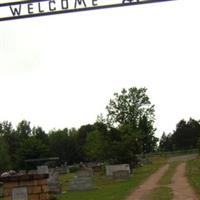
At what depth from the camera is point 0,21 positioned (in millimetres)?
11148

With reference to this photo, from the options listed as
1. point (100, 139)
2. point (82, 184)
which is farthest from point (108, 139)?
point (82, 184)

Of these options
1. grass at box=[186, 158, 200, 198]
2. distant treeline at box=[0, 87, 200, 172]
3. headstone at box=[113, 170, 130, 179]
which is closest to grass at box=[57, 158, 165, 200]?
grass at box=[186, 158, 200, 198]

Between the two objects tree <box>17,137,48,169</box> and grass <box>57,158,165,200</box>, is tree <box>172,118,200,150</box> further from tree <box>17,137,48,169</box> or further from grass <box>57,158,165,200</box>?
grass <box>57,158,165,200</box>

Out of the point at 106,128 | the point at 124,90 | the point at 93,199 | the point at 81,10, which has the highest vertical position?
the point at 124,90

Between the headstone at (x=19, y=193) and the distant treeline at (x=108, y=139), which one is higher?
the distant treeline at (x=108, y=139)

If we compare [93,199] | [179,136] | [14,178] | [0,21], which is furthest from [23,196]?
[179,136]

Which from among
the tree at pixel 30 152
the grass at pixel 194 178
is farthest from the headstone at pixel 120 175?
the tree at pixel 30 152

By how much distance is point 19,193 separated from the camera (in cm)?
1327

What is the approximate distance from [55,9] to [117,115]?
73911 mm

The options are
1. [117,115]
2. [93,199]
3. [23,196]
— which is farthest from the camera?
[117,115]

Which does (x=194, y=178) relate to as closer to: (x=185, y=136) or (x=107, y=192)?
(x=107, y=192)

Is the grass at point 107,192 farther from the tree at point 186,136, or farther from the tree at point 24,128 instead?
the tree at point 186,136

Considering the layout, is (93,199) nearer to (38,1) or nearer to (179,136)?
(38,1)

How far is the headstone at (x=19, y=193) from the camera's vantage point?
1320 cm
